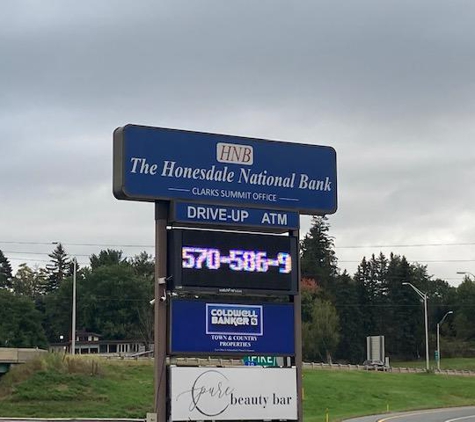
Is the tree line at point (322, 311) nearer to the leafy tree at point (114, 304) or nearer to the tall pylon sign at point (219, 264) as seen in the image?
the leafy tree at point (114, 304)

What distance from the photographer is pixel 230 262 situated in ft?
78.0

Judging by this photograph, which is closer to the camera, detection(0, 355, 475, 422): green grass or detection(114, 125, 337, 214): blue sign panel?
detection(114, 125, 337, 214): blue sign panel

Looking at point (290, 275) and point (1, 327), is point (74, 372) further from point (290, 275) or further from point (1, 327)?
point (1, 327)

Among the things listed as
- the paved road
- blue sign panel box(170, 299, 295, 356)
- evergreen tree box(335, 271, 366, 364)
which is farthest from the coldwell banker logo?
evergreen tree box(335, 271, 366, 364)

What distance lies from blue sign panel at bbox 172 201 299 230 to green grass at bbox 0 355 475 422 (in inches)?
1078

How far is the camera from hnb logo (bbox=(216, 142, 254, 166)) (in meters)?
24.8

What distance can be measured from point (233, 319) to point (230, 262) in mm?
1545

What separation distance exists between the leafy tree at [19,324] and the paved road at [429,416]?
79735 millimetres

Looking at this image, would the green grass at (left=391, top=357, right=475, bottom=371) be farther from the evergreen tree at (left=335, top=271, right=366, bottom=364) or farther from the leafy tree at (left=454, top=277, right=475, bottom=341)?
the leafy tree at (left=454, top=277, right=475, bottom=341)

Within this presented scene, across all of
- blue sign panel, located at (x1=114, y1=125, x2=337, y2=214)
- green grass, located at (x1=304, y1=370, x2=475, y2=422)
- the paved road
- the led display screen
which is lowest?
the paved road

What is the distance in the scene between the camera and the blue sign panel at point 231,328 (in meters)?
23.5

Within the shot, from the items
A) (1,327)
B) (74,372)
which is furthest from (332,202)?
(1,327)

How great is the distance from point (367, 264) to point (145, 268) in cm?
4284

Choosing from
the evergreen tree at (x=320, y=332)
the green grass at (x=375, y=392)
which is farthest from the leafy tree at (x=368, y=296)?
the green grass at (x=375, y=392)
